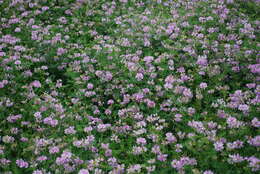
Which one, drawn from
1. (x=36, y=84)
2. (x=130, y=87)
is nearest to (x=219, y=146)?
(x=130, y=87)

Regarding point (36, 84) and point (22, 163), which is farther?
point (36, 84)

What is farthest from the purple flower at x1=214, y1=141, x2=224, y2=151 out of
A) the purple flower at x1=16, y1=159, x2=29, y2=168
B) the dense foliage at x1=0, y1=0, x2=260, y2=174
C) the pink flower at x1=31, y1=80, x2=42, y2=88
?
the pink flower at x1=31, y1=80, x2=42, y2=88

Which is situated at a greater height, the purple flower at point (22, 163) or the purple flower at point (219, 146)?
the purple flower at point (219, 146)

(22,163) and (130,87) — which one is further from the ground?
(130,87)

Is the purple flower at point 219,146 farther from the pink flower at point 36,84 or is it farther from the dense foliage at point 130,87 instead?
the pink flower at point 36,84

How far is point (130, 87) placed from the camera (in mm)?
6004

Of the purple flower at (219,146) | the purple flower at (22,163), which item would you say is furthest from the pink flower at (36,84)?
the purple flower at (219,146)

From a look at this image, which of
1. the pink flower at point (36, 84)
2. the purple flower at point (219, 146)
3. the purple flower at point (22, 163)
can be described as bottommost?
the purple flower at point (22, 163)

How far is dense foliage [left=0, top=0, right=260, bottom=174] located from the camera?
179 inches

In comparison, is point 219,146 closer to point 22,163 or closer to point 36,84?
point 22,163

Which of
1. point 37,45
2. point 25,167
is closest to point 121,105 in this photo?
point 25,167

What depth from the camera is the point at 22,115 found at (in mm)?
5484

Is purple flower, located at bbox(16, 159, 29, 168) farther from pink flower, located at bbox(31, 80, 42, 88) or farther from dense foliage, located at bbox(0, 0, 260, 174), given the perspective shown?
pink flower, located at bbox(31, 80, 42, 88)

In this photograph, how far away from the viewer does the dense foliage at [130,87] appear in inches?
179
